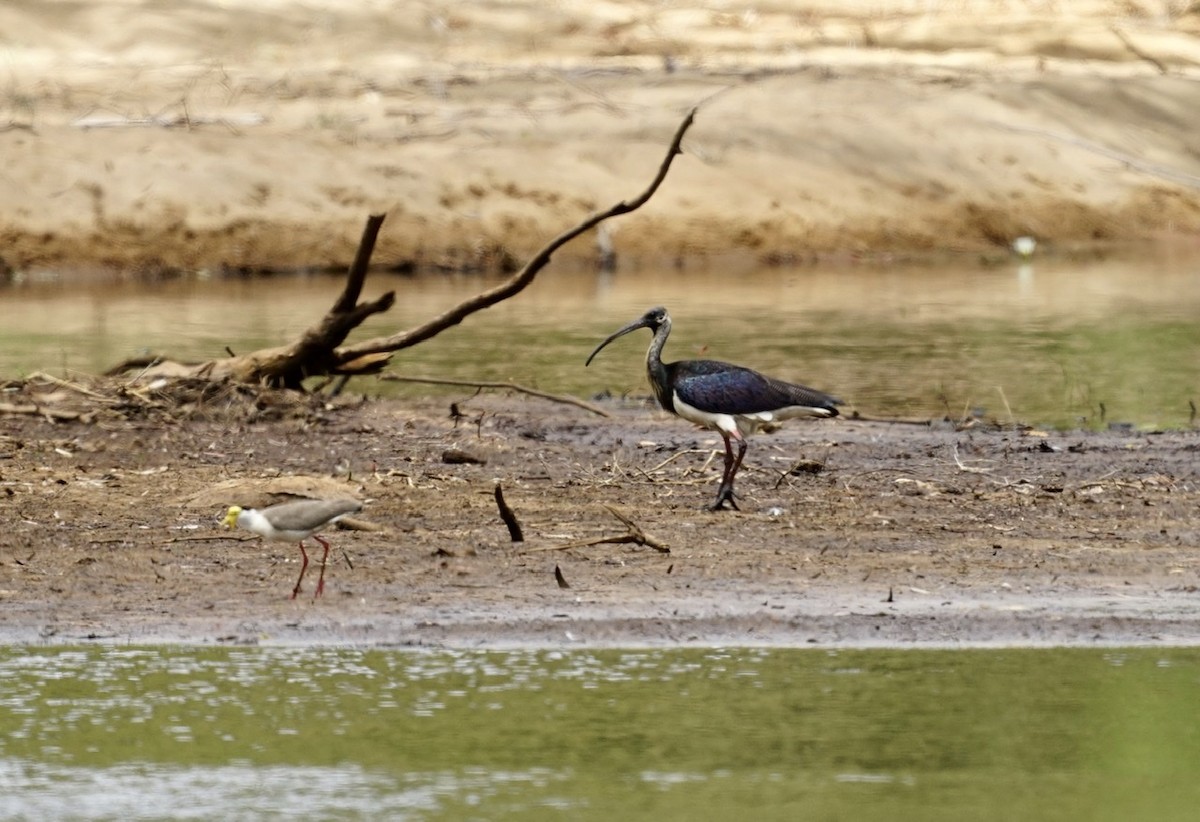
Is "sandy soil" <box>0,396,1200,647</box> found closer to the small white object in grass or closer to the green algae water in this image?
the green algae water

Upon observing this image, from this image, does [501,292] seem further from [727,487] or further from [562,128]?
[562,128]

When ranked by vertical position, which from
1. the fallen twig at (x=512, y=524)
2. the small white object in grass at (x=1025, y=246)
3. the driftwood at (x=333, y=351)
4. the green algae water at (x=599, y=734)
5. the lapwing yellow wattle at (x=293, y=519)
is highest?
the small white object in grass at (x=1025, y=246)

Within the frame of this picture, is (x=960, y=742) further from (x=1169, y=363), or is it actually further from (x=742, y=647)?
(x=1169, y=363)

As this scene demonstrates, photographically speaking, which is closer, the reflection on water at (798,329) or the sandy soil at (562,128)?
the reflection on water at (798,329)

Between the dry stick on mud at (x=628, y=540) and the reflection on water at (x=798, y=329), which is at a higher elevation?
the reflection on water at (x=798, y=329)

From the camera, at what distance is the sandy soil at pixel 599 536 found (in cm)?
791

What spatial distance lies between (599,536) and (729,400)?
1112mm

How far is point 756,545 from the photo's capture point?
30.5 ft

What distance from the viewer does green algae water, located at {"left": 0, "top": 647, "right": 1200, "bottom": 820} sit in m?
5.99

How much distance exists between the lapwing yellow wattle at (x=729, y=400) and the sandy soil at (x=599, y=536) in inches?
12.1

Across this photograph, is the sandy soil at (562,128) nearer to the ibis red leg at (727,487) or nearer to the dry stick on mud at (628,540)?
the ibis red leg at (727,487)

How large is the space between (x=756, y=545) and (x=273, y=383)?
14.3 ft

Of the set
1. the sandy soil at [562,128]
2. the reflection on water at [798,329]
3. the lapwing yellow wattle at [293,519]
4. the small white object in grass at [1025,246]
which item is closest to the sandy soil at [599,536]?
the lapwing yellow wattle at [293,519]

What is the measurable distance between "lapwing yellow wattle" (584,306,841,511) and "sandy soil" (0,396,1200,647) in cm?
31
